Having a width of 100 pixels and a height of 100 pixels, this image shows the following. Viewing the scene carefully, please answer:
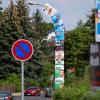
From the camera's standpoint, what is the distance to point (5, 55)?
85.2 m

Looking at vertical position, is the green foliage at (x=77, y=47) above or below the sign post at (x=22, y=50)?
above

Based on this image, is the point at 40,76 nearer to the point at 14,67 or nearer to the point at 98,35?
the point at 14,67

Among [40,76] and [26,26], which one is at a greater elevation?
[26,26]

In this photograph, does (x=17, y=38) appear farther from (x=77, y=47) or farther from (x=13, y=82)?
(x=77, y=47)

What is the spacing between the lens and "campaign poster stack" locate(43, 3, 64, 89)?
1233 inches

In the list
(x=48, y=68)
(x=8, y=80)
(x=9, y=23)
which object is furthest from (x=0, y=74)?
(x=48, y=68)

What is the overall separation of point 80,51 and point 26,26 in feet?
63.3

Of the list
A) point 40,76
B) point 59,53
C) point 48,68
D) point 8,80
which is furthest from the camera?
point 48,68

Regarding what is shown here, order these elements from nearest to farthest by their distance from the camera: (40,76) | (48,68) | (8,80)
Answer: (8,80) < (40,76) < (48,68)

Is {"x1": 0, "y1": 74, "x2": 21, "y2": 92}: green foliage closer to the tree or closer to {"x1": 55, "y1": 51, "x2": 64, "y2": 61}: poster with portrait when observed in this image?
the tree

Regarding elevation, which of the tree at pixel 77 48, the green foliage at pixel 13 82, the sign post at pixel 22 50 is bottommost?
the green foliage at pixel 13 82

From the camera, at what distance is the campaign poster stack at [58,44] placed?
1233 inches

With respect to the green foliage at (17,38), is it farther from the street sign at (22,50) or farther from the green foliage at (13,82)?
the street sign at (22,50)

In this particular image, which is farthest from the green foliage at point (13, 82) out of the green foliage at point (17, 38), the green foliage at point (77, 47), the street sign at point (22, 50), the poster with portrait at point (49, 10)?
the street sign at point (22, 50)
